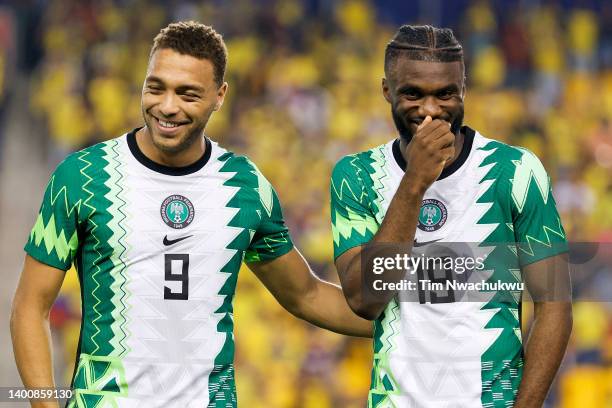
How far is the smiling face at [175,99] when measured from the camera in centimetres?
429

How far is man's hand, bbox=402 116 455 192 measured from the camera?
13.0 ft

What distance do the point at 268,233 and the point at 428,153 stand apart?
0.90 metres

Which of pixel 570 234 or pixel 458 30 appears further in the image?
pixel 458 30

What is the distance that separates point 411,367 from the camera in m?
4.17

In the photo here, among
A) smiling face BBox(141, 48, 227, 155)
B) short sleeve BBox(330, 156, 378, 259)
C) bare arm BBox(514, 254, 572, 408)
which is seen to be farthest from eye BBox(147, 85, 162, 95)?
bare arm BBox(514, 254, 572, 408)

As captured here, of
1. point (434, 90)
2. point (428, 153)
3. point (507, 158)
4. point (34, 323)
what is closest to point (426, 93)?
point (434, 90)

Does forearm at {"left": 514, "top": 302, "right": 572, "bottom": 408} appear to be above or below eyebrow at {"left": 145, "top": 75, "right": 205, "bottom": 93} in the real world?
below

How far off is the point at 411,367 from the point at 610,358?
6.82 meters

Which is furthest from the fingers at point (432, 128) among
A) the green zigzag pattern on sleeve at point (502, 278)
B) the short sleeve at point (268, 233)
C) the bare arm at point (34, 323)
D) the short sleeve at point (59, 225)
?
the bare arm at point (34, 323)

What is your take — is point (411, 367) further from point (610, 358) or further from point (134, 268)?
point (610, 358)

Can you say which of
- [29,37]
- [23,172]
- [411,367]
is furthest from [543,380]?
[29,37]

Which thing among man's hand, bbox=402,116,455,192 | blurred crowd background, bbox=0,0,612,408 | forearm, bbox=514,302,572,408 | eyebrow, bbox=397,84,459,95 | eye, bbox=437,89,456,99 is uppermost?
blurred crowd background, bbox=0,0,612,408

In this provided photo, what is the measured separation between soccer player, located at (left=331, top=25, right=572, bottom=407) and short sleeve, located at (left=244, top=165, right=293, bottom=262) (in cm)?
39

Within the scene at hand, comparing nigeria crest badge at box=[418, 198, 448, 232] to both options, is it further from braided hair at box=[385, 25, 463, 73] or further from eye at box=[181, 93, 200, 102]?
eye at box=[181, 93, 200, 102]
